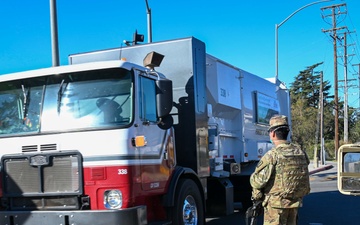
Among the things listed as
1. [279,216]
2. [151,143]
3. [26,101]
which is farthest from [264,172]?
[26,101]

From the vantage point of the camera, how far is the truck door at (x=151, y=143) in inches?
212

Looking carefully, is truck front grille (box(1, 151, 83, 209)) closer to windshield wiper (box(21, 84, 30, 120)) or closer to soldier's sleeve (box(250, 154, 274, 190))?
windshield wiper (box(21, 84, 30, 120))

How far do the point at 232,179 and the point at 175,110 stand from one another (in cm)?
352

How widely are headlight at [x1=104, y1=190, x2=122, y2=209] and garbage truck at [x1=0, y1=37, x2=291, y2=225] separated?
12 mm

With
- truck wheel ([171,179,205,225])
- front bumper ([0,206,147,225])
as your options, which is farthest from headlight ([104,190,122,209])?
truck wheel ([171,179,205,225])

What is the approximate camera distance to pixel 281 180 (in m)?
4.16

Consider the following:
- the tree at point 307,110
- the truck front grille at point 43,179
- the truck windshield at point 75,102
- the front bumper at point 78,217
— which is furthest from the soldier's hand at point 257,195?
the tree at point 307,110

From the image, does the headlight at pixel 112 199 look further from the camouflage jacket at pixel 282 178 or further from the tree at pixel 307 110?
the tree at pixel 307 110

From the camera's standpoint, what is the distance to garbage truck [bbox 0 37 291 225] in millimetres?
5016

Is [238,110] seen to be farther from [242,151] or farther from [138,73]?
[138,73]

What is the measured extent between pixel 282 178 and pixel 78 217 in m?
2.32

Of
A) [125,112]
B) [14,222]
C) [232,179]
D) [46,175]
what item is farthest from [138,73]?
[232,179]

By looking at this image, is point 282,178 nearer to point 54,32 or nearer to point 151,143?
point 151,143

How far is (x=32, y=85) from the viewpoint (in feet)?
18.5
